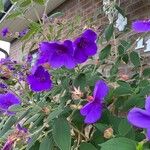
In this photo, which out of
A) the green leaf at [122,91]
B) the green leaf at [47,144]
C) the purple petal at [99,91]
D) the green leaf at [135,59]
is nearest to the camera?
the purple petal at [99,91]

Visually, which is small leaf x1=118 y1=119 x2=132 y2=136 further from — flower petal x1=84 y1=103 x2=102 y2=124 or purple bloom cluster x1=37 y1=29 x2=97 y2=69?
purple bloom cluster x1=37 y1=29 x2=97 y2=69

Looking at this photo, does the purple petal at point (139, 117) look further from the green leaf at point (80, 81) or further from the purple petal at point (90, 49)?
the green leaf at point (80, 81)

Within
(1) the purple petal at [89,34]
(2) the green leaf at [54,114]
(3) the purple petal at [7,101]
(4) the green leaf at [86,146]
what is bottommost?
(4) the green leaf at [86,146]

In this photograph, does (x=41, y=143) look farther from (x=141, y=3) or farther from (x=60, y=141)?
(x=141, y=3)

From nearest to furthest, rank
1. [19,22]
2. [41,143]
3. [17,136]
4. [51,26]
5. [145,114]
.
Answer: [145,114] → [17,136] → [41,143] → [51,26] → [19,22]

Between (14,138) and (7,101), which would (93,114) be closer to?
(14,138)

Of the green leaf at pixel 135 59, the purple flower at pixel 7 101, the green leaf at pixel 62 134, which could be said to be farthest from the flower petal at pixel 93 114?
the green leaf at pixel 135 59

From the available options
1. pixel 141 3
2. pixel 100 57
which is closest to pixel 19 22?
pixel 141 3
